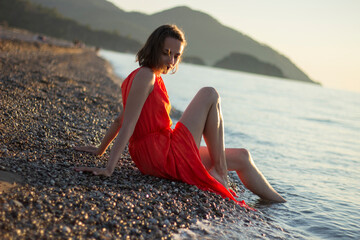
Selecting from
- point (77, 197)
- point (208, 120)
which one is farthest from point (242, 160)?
point (77, 197)

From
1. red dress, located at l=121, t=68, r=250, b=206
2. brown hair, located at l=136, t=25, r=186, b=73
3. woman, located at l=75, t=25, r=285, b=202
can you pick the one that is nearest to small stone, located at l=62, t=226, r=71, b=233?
woman, located at l=75, t=25, r=285, b=202

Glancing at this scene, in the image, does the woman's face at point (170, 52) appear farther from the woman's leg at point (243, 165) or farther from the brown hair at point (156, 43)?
the woman's leg at point (243, 165)

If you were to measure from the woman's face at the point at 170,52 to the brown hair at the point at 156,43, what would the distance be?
1.4 inches

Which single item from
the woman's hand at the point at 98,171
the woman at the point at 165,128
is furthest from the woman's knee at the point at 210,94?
the woman's hand at the point at 98,171

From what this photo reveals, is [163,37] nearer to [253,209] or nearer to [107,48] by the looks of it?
[253,209]

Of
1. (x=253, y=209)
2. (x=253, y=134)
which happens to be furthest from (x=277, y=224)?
(x=253, y=134)

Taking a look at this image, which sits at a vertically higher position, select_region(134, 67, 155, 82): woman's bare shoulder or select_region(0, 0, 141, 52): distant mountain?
select_region(0, 0, 141, 52): distant mountain

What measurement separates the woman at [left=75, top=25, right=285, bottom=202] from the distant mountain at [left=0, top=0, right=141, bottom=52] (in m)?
125

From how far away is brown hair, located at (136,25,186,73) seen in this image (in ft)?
11.6

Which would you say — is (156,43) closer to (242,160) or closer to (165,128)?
(165,128)

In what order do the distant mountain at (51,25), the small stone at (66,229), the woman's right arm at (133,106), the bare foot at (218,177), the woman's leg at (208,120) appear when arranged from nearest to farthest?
the small stone at (66,229) < the woman's right arm at (133,106) < the woman's leg at (208,120) < the bare foot at (218,177) < the distant mountain at (51,25)

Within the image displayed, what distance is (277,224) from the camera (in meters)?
4.05

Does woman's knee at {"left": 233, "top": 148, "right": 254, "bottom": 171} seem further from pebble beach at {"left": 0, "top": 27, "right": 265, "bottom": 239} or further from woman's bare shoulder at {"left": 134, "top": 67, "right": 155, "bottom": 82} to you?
woman's bare shoulder at {"left": 134, "top": 67, "right": 155, "bottom": 82}

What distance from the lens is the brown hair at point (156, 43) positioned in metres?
3.54
